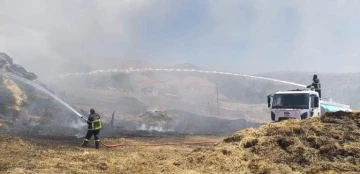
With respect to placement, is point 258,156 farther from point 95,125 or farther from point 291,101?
point 291,101

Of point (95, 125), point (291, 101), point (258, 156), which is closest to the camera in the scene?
point (258, 156)

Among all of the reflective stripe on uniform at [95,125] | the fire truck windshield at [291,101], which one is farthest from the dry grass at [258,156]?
the fire truck windshield at [291,101]

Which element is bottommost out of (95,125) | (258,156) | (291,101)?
(258,156)

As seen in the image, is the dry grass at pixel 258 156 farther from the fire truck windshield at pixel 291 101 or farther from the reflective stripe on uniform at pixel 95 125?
the fire truck windshield at pixel 291 101

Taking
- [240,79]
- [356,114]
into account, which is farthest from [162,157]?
[240,79]

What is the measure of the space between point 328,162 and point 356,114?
3.68m

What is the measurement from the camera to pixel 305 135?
10.5m

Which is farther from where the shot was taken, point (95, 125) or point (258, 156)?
point (95, 125)

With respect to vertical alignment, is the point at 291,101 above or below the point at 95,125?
above

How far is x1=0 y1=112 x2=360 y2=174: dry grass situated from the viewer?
8.67 meters

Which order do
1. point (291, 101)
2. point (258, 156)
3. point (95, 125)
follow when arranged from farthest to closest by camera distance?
point (291, 101) → point (95, 125) → point (258, 156)

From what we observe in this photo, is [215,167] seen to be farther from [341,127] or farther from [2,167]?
[2,167]

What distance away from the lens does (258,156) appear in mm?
9789

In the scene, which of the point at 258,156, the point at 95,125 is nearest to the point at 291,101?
the point at 258,156
